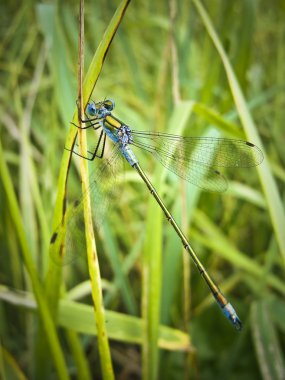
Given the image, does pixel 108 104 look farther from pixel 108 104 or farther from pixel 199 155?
pixel 199 155

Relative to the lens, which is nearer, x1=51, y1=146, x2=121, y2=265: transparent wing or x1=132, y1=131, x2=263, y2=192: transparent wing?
x1=51, y1=146, x2=121, y2=265: transparent wing

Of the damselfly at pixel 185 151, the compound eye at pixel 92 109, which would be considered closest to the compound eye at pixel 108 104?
the damselfly at pixel 185 151

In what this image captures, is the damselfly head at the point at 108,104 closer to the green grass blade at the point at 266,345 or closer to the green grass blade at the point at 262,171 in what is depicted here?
the green grass blade at the point at 262,171

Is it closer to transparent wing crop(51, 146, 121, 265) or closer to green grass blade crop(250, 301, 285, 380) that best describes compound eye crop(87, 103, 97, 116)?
transparent wing crop(51, 146, 121, 265)

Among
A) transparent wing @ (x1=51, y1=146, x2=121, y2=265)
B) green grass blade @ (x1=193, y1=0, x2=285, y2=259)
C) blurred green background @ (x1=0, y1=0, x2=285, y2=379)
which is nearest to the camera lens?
transparent wing @ (x1=51, y1=146, x2=121, y2=265)

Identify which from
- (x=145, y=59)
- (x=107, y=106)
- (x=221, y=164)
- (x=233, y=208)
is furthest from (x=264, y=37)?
(x=107, y=106)

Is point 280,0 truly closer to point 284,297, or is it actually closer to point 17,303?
point 284,297

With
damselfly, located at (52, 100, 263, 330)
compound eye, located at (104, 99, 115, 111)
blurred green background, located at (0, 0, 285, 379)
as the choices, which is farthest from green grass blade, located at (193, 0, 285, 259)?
compound eye, located at (104, 99, 115, 111)
